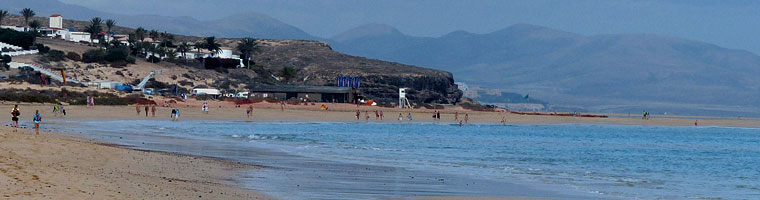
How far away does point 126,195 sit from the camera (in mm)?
A: 15578

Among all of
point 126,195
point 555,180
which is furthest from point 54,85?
point 126,195

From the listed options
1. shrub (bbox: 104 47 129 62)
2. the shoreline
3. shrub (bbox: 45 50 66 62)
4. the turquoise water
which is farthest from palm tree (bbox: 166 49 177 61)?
the shoreline

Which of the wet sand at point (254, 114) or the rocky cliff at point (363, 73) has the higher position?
the rocky cliff at point (363, 73)

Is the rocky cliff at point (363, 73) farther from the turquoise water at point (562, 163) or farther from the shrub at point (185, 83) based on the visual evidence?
the turquoise water at point (562, 163)

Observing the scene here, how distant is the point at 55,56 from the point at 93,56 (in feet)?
17.4

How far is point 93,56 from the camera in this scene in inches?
4557

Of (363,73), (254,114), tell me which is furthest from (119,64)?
(363,73)

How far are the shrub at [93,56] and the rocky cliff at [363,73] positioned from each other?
28892 millimetres

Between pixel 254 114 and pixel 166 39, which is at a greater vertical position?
pixel 166 39

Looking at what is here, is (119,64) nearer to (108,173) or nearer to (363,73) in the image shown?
(363,73)

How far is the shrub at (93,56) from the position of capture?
11500cm

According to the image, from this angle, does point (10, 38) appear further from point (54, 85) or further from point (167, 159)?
point (167, 159)

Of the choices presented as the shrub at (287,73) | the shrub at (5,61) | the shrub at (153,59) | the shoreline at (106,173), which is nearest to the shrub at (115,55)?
the shrub at (153,59)

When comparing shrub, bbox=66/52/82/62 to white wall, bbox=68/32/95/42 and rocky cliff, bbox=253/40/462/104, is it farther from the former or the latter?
rocky cliff, bbox=253/40/462/104
